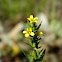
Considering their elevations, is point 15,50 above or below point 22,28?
below

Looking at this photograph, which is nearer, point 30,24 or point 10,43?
point 30,24

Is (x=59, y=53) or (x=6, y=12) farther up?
(x=6, y=12)

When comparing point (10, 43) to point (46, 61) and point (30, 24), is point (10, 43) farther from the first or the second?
point (30, 24)

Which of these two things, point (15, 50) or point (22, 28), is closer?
point (15, 50)

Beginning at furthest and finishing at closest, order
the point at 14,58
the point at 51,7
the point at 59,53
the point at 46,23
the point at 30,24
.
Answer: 1. the point at 51,7
2. the point at 46,23
3. the point at 59,53
4. the point at 14,58
5. the point at 30,24

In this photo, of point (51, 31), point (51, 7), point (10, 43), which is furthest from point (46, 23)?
point (10, 43)

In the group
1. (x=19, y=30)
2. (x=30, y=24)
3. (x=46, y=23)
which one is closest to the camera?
(x=30, y=24)

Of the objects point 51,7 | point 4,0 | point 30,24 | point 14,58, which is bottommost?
A: point 14,58

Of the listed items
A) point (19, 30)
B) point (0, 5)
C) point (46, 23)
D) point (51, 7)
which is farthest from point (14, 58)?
point (51, 7)
